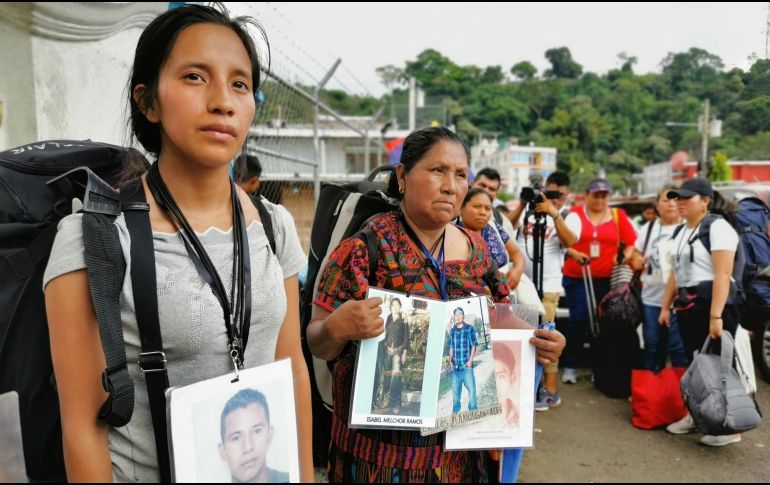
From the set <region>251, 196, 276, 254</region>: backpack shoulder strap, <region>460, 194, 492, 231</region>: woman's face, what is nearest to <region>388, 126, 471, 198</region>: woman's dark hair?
<region>251, 196, 276, 254</region>: backpack shoulder strap

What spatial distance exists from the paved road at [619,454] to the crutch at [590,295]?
0.78 m

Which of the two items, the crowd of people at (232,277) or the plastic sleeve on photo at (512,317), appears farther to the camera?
the plastic sleeve on photo at (512,317)

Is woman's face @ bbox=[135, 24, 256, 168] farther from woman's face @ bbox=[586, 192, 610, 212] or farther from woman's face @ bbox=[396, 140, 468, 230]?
woman's face @ bbox=[586, 192, 610, 212]

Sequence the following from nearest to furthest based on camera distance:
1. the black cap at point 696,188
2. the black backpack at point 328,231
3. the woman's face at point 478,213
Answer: the black backpack at point 328,231 < the woman's face at point 478,213 < the black cap at point 696,188

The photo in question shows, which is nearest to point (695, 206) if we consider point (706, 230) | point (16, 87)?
point (706, 230)

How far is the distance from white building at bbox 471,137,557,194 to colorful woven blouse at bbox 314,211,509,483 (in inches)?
2241

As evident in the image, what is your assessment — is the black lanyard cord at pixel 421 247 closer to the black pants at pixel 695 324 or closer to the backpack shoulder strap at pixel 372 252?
the backpack shoulder strap at pixel 372 252

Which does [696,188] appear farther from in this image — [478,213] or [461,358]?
[461,358]

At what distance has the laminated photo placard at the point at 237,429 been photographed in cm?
80

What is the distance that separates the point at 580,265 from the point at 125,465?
14.8ft

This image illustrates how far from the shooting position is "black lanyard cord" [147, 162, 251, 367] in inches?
38.0

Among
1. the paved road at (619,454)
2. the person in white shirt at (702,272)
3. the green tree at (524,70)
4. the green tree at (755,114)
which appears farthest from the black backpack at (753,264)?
the green tree at (524,70)

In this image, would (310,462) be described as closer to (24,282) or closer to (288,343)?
(288,343)

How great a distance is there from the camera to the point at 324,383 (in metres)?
1.92
